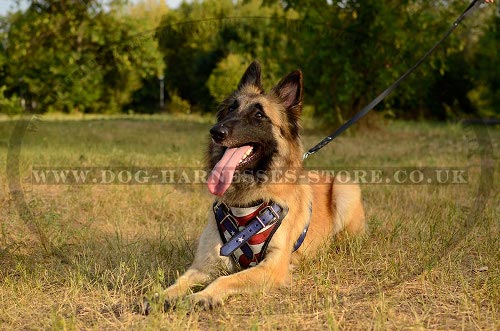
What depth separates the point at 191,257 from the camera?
4.43 metres

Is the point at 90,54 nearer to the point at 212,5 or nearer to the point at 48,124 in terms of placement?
the point at 48,124

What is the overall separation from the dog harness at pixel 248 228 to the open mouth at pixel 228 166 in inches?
6.8

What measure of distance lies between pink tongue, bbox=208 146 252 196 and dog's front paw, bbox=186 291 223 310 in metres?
0.91

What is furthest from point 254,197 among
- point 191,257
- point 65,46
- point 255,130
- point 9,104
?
point 65,46

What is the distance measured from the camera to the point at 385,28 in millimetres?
14688

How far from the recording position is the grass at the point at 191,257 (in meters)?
3.12

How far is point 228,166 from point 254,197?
322 mm

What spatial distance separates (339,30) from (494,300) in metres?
13.1

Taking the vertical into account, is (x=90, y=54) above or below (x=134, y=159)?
above

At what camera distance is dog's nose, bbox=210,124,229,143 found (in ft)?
12.3

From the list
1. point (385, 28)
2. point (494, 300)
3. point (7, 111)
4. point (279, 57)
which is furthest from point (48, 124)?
point (494, 300)

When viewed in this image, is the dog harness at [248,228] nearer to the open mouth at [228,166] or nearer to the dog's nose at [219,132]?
the open mouth at [228,166]

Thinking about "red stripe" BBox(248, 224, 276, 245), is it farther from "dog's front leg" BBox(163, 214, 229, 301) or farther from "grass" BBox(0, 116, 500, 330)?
"grass" BBox(0, 116, 500, 330)

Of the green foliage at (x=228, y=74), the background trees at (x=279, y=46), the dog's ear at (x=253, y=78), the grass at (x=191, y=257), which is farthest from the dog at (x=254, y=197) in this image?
the green foliage at (x=228, y=74)
